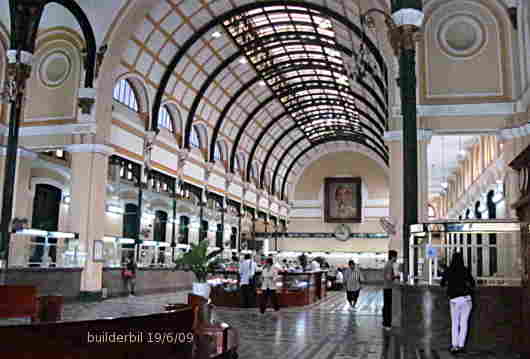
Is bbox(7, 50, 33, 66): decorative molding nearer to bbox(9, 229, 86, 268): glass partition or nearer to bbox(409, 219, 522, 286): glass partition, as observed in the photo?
bbox(9, 229, 86, 268): glass partition

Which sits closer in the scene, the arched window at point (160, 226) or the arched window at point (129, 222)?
the arched window at point (129, 222)

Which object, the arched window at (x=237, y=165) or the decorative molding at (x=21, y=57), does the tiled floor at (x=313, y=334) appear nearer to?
A: the decorative molding at (x=21, y=57)

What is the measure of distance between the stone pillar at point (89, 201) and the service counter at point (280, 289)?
13.2 feet

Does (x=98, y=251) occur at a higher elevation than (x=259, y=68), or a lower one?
lower

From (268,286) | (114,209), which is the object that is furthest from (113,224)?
(268,286)

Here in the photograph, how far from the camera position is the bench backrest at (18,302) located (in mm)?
8023

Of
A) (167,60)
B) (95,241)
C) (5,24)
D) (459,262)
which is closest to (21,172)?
(95,241)

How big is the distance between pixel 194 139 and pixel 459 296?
23388mm

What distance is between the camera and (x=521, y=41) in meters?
14.2

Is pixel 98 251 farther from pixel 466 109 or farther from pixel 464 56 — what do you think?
pixel 464 56

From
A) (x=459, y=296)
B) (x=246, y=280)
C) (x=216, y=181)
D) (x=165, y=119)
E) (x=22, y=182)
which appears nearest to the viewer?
(x=459, y=296)

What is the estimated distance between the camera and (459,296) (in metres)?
8.21

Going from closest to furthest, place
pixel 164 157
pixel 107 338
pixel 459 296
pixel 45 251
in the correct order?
pixel 107 338, pixel 459 296, pixel 45 251, pixel 164 157

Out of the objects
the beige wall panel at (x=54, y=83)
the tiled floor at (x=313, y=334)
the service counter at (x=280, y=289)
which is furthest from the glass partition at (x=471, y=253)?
the beige wall panel at (x=54, y=83)
